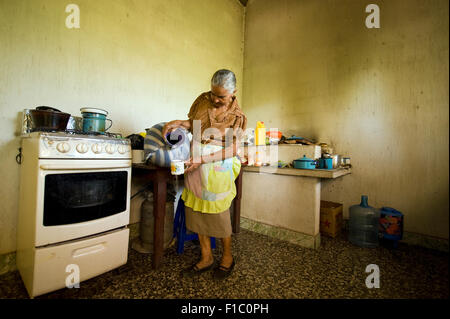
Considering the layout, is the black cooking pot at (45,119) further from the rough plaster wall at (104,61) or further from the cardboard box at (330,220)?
the cardboard box at (330,220)

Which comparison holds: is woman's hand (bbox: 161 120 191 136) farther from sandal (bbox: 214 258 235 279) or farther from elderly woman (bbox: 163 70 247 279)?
sandal (bbox: 214 258 235 279)

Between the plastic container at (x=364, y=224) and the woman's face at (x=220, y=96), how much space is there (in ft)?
5.81

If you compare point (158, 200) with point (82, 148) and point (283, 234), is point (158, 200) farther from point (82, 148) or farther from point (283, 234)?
point (283, 234)

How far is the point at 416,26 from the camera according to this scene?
1.98 meters

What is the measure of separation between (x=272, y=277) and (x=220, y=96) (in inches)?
52.7

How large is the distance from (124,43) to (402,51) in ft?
9.12

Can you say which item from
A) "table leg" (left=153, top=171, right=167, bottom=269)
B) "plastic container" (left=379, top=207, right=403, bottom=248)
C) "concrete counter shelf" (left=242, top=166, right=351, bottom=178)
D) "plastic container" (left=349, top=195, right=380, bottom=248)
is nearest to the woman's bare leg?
"table leg" (left=153, top=171, right=167, bottom=269)

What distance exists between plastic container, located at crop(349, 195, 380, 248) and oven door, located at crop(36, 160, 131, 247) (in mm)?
2179

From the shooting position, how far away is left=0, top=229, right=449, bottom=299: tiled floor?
1259mm

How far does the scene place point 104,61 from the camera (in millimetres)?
1812

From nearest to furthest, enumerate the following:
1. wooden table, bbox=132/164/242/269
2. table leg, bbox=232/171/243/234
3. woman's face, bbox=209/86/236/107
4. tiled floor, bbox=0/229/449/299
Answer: tiled floor, bbox=0/229/449/299
woman's face, bbox=209/86/236/107
wooden table, bbox=132/164/242/269
table leg, bbox=232/171/243/234

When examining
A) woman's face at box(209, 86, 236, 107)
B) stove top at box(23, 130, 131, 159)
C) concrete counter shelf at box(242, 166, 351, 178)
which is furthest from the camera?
concrete counter shelf at box(242, 166, 351, 178)

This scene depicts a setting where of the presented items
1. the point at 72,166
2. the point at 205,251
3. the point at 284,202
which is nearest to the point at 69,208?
the point at 72,166
